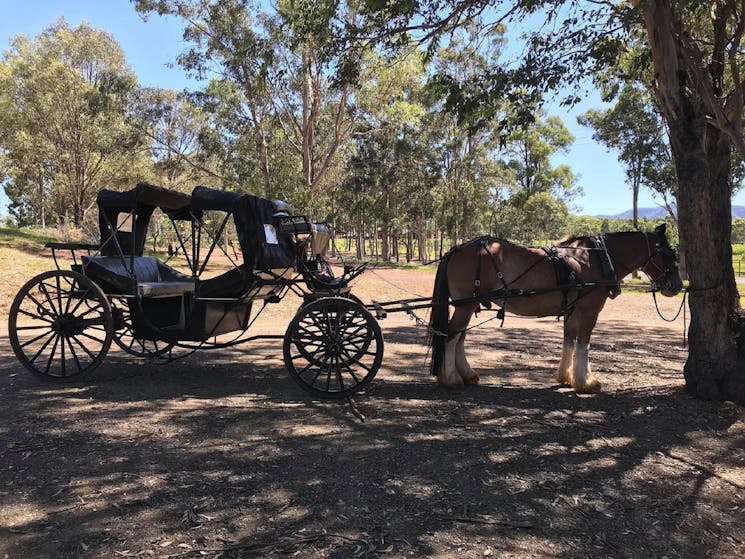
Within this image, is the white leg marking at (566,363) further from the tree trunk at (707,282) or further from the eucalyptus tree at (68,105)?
the eucalyptus tree at (68,105)

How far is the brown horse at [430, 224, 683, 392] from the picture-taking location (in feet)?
19.1

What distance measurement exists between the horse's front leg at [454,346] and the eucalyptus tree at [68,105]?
22068mm

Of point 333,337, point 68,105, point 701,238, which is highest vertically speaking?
point 68,105

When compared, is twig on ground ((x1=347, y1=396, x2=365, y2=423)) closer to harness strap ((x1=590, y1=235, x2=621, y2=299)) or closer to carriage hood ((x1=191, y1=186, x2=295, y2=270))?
carriage hood ((x1=191, y1=186, x2=295, y2=270))

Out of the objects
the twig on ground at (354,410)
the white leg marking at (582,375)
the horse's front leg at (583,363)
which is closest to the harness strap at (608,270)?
the horse's front leg at (583,363)

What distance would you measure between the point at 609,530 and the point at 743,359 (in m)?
3.38

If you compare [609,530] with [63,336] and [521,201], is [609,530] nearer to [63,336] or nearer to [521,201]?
[63,336]

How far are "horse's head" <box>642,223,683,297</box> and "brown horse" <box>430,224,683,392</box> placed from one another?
10 millimetres

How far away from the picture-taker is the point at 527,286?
231 inches

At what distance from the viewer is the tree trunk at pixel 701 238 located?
5.30 m

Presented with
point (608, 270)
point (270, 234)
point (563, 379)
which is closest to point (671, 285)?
point (608, 270)

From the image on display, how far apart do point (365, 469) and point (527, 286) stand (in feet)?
10.2

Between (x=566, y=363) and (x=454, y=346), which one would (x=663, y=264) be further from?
(x=454, y=346)

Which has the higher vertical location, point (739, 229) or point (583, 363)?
point (739, 229)
